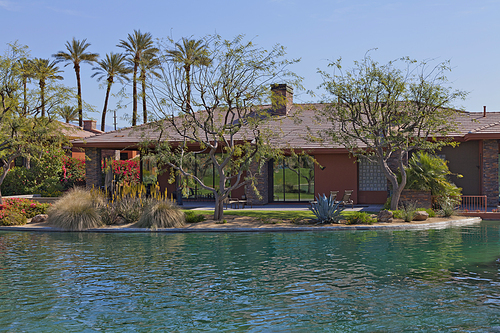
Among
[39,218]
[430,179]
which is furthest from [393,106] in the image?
[39,218]

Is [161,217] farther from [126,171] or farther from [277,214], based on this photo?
[126,171]

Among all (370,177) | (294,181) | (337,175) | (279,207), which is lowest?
(279,207)

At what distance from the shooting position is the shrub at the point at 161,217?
1675cm

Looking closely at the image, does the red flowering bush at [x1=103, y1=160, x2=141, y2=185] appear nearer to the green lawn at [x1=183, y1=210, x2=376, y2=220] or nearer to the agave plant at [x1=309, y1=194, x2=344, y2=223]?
the green lawn at [x1=183, y1=210, x2=376, y2=220]

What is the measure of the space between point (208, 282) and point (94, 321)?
2.66 meters

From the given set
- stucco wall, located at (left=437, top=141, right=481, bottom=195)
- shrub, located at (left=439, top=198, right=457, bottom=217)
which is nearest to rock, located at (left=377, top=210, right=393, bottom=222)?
shrub, located at (left=439, top=198, right=457, bottom=217)

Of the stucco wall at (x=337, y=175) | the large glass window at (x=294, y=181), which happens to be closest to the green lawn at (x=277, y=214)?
the stucco wall at (x=337, y=175)

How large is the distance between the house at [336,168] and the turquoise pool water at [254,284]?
8.25m

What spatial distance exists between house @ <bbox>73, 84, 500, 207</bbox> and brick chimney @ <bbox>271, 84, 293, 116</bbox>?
0.20 meters

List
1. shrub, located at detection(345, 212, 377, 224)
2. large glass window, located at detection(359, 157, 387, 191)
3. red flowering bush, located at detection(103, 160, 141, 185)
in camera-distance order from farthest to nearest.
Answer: red flowering bush, located at detection(103, 160, 141, 185), large glass window, located at detection(359, 157, 387, 191), shrub, located at detection(345, 212, 377, 224)

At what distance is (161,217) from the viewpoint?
16.8 m

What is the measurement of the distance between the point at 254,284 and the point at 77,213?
1007 cm

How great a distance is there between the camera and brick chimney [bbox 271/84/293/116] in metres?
17.3

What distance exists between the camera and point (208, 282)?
9289 millimetres
